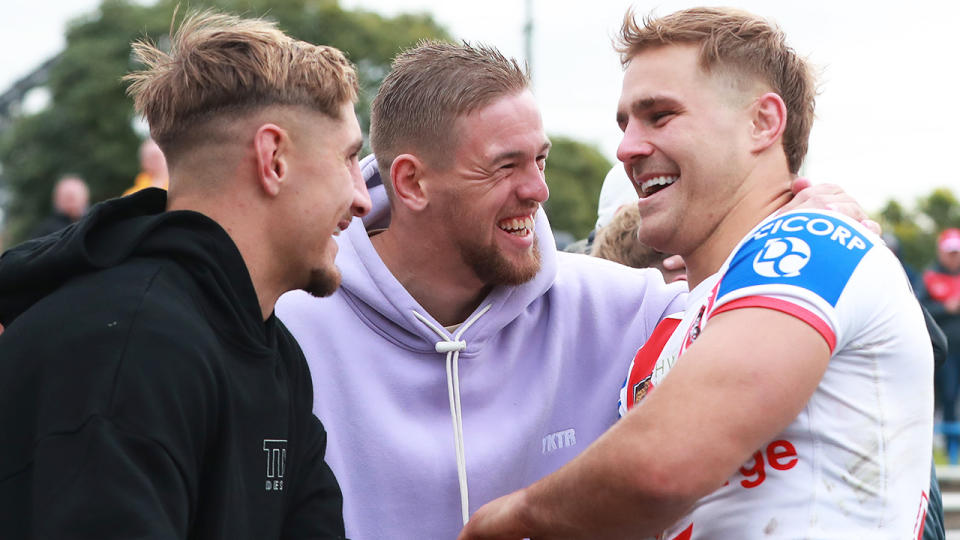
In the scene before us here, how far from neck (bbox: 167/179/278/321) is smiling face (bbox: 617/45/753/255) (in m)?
1.14

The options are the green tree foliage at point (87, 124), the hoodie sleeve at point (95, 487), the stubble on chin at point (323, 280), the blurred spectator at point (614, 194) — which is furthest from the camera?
the green tree foliage at point (87, 124)

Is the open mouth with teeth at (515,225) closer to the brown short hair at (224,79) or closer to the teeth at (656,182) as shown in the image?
the teeth at (656,182)

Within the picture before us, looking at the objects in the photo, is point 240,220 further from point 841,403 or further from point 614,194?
point 614,194

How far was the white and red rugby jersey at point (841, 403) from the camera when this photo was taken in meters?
2.28

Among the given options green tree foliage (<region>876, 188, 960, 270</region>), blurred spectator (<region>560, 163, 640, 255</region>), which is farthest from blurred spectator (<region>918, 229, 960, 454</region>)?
green tree foliage (<region>876, 188, 960, 270</region>)

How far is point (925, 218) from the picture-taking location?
61531 mm

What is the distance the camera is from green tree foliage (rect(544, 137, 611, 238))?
1918 inches

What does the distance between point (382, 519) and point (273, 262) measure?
41.6 inches

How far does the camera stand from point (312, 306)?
3.53 metres

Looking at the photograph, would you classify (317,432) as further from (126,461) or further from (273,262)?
(126,461)

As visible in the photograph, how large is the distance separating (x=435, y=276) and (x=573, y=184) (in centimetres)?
4758

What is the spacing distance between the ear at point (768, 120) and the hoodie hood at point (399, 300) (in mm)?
995

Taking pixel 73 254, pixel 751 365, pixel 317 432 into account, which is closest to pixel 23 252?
pixel 73 254

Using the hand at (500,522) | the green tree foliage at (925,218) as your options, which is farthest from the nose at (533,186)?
the green tree foliage at (925,218)
